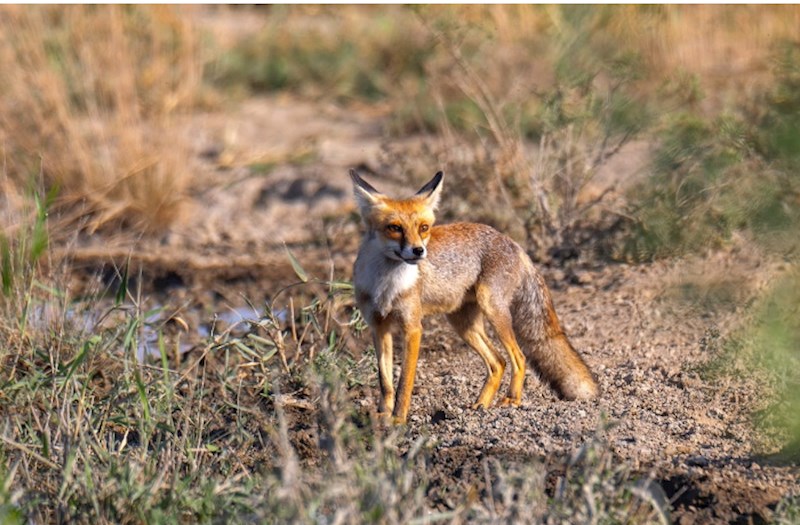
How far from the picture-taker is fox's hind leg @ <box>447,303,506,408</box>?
671cm

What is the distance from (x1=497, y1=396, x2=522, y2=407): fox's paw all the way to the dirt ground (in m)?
0.05

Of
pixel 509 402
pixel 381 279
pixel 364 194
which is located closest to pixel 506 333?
pixel 509 402

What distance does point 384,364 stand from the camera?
657 centimetres

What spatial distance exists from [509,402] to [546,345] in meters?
0.38

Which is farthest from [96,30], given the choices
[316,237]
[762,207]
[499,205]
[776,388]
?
[762,207]

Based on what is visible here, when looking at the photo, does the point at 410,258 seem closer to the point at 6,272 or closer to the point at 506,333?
the point at 506,333

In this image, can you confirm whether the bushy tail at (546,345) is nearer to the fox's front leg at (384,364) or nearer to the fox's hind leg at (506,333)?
the fox's hind leg at (506,333)

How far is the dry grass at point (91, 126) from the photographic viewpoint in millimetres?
11094

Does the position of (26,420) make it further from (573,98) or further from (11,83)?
(11,83)

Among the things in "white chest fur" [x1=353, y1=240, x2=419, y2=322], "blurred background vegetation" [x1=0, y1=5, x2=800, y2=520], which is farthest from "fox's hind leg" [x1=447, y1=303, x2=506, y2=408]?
"blurred background vegetation" [x1=0, y1=5, x2=800, y2=520]

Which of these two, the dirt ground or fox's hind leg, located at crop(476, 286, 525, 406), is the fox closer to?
fox's hind leg, located at crop(476, 286, 525, 406)

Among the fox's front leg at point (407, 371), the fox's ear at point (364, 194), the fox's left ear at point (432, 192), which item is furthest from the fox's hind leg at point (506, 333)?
the fox's ear at point (364, 194)

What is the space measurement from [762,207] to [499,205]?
4895 mm

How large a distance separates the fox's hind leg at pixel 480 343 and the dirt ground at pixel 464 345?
198mm
